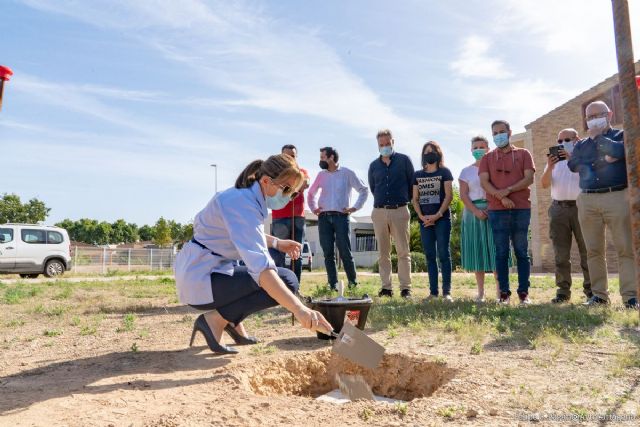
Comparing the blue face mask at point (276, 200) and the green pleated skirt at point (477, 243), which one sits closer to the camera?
the blue face mask at point (276, 200)

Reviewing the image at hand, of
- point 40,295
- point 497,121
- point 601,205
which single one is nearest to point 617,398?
point 601,205

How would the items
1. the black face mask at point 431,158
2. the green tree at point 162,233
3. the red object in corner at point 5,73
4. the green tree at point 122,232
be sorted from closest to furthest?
1. the red object in corner at point 5,73
2. the black face mask at point 431,158
3. the green tree at point 162,233
4. the green tree at point 122,232

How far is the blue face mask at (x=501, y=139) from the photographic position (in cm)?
585

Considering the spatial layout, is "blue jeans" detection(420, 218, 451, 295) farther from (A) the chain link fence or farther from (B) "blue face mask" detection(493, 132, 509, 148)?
(A) the chain link fence

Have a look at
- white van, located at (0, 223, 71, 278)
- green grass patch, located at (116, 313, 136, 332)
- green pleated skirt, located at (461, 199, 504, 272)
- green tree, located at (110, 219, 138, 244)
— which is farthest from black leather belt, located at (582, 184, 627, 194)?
green tree, located at (110, 219, 138, 244)

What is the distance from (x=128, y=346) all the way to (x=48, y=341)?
2.99 ft

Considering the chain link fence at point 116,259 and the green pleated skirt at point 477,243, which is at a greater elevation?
the green pleated skirt at point 477,243

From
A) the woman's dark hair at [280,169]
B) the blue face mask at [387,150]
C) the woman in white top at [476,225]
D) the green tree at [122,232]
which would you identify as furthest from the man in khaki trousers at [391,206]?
the green tree at [122,232]

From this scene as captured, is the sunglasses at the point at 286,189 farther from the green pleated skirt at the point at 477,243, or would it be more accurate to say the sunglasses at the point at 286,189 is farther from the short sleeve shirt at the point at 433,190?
the green pleated skirt at the point at 477,243

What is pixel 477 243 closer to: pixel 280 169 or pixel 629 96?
pixel 629 96

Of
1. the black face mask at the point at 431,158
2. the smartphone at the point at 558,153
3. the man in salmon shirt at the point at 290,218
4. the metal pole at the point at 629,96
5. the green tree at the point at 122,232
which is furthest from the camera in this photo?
the green tree at the point at 122,232

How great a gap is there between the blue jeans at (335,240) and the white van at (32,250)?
1225cm

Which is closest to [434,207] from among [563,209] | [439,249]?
[439,249]

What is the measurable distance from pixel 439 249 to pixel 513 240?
2.94 ft
